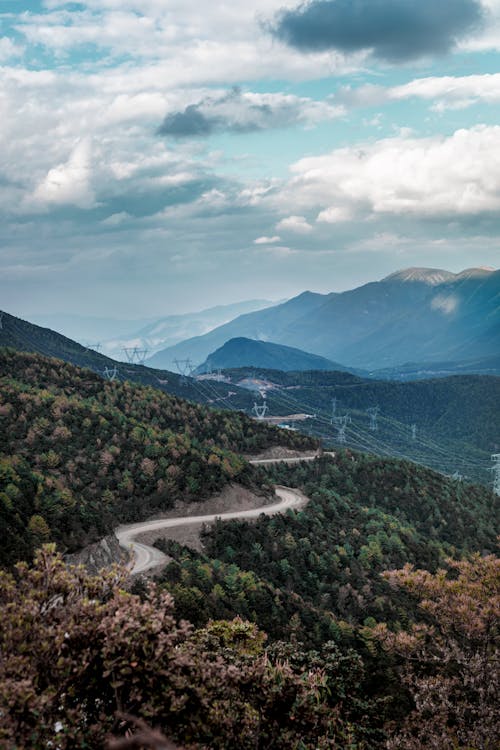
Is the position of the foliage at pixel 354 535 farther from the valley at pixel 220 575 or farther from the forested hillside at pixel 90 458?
the forested hillside at pixel 90 458

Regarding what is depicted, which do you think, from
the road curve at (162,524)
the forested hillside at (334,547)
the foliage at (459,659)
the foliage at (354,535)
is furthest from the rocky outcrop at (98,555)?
the foliage at (459,659)

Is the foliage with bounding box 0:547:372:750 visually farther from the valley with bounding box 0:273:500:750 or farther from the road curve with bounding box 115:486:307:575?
the road curve with bounding box 115:486:307:575

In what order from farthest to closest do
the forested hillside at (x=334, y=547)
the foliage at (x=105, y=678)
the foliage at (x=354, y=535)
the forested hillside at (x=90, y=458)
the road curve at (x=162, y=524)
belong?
the foliage at (x=354, y=535) < the road curve at (x=162, y=524) < the forested hillside at (x=90, y=458) < the forested hillside at (x=334, y=547) < the foliage at (x=105, y=678)

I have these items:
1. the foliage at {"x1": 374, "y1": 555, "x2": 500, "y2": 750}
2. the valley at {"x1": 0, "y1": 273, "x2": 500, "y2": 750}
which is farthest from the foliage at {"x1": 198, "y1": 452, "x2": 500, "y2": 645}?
the foliage at {"x1": 374, "y1": 555, "x2": 500, "y2": 750}

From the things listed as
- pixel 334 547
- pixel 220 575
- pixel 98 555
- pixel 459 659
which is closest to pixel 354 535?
pixel 334 547

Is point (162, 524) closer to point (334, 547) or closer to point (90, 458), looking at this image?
point (90, 458)

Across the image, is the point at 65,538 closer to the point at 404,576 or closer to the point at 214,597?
the point at 214,597

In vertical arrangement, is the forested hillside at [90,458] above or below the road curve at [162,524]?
above
